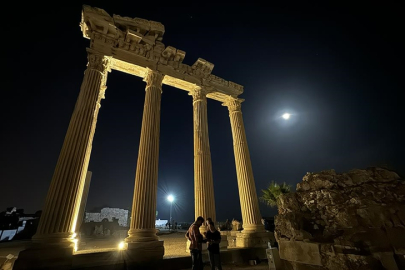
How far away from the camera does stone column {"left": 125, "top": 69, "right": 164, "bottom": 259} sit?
8211mm

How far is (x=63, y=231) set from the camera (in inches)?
285

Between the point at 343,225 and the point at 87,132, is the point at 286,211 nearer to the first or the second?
the point at 343,225

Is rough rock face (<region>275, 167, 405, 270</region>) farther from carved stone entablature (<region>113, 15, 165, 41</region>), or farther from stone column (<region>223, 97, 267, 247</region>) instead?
carved stone entablature (<region>113, 15, 165, 41</region>)

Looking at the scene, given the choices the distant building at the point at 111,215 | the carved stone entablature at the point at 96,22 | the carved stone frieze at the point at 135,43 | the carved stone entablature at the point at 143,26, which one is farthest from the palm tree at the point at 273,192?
the distant building at the point at 111,215

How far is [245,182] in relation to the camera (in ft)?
43.7

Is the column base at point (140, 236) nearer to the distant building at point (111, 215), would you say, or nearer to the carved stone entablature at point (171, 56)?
the carved stone entablature at point (171, 56)

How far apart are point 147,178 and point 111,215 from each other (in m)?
30.3

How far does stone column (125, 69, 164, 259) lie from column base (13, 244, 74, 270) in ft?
7.57

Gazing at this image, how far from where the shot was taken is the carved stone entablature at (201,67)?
15.1 m

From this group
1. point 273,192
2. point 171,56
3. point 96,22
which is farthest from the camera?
point 273,192

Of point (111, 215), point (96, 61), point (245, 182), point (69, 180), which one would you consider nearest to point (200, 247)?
point (69, 180)

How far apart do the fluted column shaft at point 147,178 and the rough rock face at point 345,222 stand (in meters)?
6.33

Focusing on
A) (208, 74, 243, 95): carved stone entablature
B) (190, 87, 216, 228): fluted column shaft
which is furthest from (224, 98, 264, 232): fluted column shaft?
(190, 87, 216, 228): fluted column shaft

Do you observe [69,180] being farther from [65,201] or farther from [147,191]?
[147,191]
